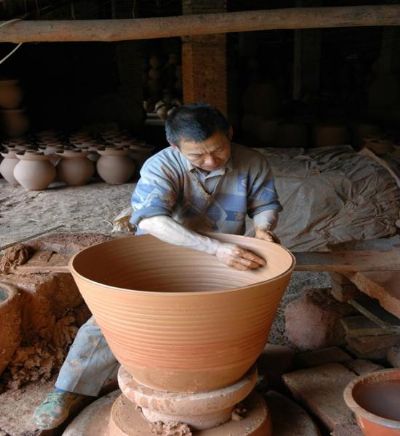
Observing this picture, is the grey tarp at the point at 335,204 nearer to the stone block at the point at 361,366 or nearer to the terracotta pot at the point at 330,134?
the stone block at the point at 361,366

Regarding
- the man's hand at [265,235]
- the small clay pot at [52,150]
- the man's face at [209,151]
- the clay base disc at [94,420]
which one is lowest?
the small clay pot at [52,150]

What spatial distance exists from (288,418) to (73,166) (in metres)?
6.28

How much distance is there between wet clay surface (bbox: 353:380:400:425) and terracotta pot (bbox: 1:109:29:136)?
8.52m

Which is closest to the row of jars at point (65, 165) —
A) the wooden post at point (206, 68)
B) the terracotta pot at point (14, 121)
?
the terracotta pot at point (14, 121)

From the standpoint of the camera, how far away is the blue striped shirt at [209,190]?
8.56 ft

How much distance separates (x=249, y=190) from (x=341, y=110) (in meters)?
8.67

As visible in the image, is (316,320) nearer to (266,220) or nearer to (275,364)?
(275,364)

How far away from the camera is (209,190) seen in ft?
8.95

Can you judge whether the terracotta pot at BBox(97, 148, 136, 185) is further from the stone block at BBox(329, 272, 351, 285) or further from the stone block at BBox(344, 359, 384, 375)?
the stone block at BBox(344, 359, 384, 375)

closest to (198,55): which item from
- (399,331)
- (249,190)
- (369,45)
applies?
(249,190)

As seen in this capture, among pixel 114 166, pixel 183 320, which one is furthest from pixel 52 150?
pixel 183 320

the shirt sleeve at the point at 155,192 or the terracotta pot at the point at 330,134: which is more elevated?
the shirt sleeve at the point at 155,192

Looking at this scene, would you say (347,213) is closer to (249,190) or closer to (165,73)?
(249,190)

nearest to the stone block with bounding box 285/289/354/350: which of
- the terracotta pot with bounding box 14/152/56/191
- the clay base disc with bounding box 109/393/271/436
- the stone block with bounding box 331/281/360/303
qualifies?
the stone block with bounding box 331/281/360/303
